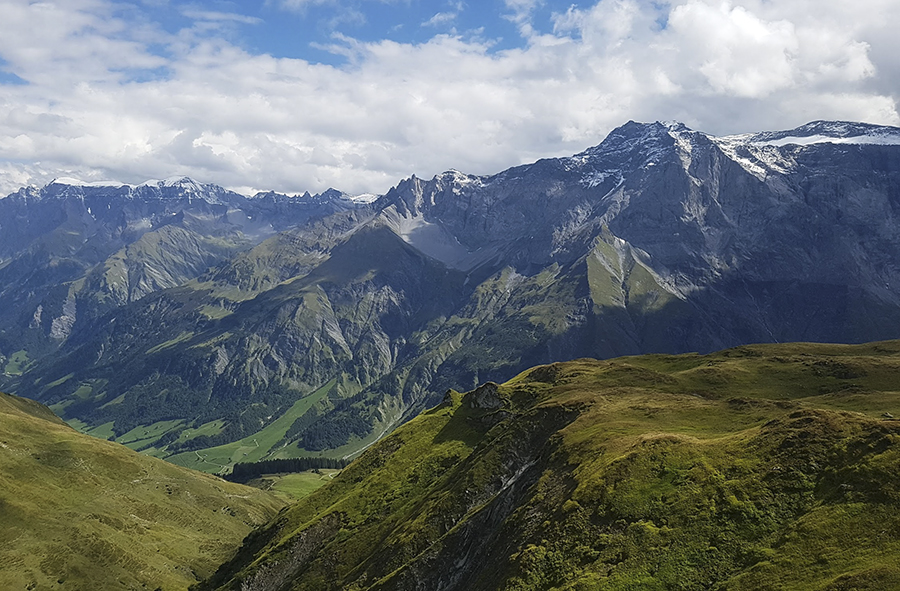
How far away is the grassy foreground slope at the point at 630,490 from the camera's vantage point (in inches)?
2295

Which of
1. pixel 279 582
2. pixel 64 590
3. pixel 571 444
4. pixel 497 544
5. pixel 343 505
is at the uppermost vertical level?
pixel 571 444

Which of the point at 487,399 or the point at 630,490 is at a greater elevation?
the point at 630,490

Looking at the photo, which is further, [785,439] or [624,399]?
[624,399]

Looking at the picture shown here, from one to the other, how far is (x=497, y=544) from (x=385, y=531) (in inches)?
1802

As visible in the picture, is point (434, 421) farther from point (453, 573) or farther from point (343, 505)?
point (453, 573)

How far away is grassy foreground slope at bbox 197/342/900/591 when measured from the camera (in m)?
58.3

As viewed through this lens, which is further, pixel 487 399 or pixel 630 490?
pixel 487 399

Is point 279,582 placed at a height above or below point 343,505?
below

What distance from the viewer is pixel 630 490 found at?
241 ft

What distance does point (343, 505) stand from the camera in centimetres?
14262

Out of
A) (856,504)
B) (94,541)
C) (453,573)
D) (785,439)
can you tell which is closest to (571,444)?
(453,573)

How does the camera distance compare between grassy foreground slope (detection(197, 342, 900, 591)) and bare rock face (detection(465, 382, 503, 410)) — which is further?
bare rock face (detection(465, 382, 503, 410))

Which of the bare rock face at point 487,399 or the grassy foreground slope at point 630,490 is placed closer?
the grassy foreground slope at point 630,490

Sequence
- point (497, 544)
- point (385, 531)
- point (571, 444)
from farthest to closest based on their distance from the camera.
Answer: point (385, 531), point (571, 444), point (497, 544)
